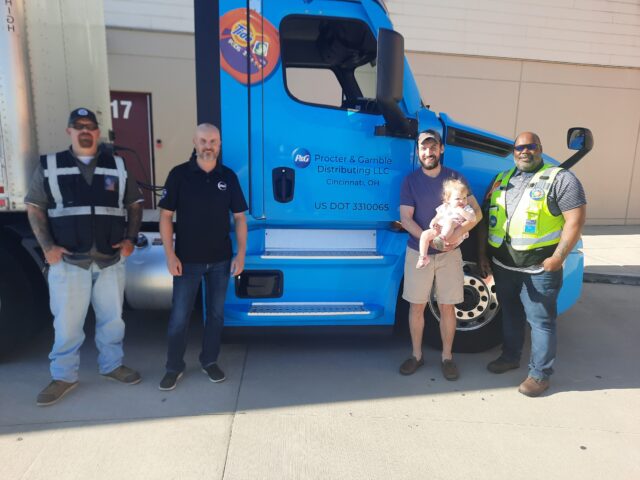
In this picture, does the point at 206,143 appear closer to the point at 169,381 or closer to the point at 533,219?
the point at 169,381

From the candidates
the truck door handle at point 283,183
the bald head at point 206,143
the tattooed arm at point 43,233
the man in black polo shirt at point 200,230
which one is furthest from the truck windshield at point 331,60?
the tattooed arm at point 43,233

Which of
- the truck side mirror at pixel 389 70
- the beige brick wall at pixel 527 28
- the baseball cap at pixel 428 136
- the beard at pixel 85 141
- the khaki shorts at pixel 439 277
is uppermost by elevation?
the beige brick wall at pixel 527 28

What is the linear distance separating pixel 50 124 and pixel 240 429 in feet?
7.92

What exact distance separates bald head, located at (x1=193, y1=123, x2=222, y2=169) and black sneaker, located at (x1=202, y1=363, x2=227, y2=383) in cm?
142

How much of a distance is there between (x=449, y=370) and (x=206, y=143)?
2.36 m

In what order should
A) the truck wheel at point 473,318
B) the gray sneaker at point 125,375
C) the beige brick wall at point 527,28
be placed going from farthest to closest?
the beige brick wall at point 527,28, the truck wheel at point 473,318, the gray sneaker at point 125,375

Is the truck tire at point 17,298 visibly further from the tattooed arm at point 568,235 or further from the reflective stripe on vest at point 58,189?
the tattooed arm at point 568,235

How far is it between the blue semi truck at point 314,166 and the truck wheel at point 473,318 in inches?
0.4

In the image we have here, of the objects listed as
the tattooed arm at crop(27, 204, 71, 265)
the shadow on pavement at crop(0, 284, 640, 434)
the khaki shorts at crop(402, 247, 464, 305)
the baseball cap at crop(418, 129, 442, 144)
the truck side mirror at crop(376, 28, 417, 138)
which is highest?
the truck side mirror at crop(376, 28, 417, 138)

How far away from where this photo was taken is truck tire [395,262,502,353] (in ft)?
12.2

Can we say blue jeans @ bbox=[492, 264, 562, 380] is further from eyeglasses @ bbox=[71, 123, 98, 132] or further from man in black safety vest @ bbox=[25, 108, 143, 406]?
eyeglasses @ bbox=[71, 123, 98, 132]

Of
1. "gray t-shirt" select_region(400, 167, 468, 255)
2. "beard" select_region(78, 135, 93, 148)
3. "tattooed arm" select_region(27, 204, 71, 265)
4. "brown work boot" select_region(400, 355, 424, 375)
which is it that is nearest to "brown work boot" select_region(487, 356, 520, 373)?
"brown work boot" select_region(400, 355, 424, 375)

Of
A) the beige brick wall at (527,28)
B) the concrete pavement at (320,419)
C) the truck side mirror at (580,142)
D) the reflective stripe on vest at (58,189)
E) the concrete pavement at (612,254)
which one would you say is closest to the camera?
the concrete pavement at (320,419)

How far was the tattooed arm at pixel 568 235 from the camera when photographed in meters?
2.96
